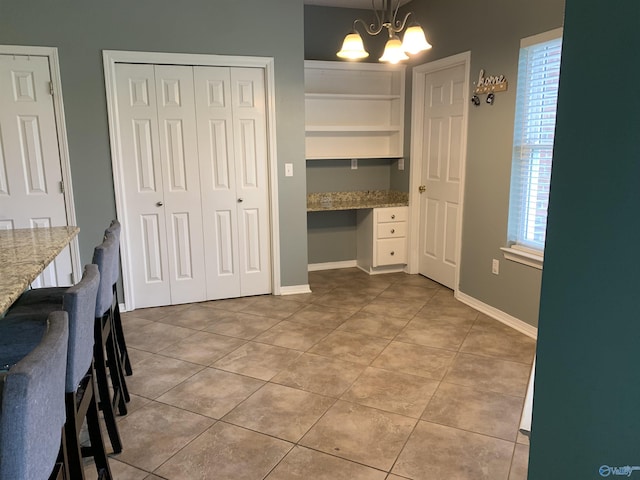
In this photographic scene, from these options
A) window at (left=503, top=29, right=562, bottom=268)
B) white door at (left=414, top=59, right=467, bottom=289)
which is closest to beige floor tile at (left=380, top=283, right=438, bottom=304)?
white door at (left=414, top=59, right=467, bottom=289)

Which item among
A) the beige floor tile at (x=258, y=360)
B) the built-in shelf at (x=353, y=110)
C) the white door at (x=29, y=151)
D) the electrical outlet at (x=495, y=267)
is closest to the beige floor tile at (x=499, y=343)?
the electrical outlet at (x=495, y=267)

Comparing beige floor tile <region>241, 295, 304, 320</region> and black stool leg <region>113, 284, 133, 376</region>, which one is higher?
black stool leg <region>113, 284, 133, 376</region>

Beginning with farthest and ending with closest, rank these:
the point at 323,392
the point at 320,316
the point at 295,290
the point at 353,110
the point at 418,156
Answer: the point at 353,110 < the point at 418,156 < the point at 295,290 < the point at 320,316 < the point at 323,392

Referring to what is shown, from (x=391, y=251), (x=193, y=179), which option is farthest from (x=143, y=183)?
(x=391, y=251)

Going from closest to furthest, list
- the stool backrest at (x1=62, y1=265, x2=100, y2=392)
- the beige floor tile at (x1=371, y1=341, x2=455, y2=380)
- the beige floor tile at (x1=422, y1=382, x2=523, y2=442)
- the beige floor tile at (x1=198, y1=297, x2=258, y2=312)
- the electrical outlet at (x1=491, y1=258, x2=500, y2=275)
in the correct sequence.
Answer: the stool backrest at (x1=62, y1=265, x2=100, y2=392), the beige floor tile at (x1=422, y1=382, x2=523, y2=442), the beige floor tile at (x1=371, y1=341, x2=455, y2=380), the electrical outlet at (x1=491, y1=258, x2=500, y2=275), the beige floor tile at (x1=198, y1=297, x2=258, y2=312)

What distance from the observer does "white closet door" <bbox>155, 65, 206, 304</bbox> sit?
159 inches

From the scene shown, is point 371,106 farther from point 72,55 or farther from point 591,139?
point 591,139

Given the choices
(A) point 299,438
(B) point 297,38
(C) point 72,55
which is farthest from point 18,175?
(A) point 299,438

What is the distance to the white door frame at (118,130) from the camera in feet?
12.6

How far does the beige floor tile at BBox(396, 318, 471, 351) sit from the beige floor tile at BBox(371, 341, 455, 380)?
0.10 m

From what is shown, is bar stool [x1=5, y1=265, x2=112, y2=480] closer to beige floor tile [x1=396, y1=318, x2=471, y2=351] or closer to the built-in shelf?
beige floor tile [x1=396, y1=318, x2=471, y2=351]

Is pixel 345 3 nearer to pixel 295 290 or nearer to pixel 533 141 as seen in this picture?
pixel 533 141

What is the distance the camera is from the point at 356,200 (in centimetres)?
557

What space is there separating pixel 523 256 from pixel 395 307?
1.21 m
